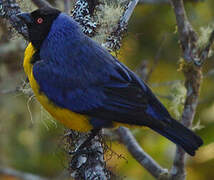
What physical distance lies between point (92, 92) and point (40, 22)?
2.63ft

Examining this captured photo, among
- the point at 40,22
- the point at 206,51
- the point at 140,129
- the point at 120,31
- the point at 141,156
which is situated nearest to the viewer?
the point at 120,31

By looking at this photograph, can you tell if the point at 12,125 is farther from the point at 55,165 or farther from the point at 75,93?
the point at 75,93

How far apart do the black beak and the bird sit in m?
0.01

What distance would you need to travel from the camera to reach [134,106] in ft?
13.3

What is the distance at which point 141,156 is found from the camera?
505cm

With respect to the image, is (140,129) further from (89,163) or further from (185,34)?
(89,163)

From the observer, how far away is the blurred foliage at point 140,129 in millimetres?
6520

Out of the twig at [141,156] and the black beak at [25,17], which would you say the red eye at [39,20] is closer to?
the black beak at [25,17]

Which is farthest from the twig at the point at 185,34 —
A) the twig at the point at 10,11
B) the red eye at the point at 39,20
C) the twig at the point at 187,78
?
the twig at the point at 10,11

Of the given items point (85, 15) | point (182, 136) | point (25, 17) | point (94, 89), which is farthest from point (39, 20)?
point (182, 136)

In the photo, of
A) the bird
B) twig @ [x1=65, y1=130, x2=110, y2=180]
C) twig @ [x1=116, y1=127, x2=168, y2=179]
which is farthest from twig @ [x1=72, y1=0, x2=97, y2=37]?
twig @ [x1=116, y1=127, x2=168, y2=179]

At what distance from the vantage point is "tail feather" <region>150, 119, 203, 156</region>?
4016 mm

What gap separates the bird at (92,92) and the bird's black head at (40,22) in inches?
5.3

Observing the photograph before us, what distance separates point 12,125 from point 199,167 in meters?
2.43
